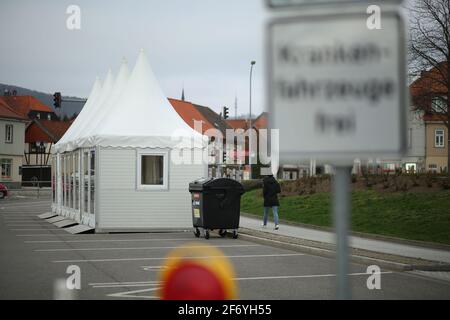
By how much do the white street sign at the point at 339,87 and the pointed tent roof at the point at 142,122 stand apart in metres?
19.9

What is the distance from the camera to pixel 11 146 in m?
79.4

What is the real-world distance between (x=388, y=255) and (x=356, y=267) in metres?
1.19

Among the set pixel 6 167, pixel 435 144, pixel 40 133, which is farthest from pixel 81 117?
pixel 40 133

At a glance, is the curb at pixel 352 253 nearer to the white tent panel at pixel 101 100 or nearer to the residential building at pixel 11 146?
the white tent panel at pixel 101 100

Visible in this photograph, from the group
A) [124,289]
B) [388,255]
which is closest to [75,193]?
[388,255]

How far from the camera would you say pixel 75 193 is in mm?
26516

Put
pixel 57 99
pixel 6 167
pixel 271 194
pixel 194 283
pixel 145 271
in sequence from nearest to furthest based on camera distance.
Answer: pixel 194 283
pixel 145 271
pixel 271 194
pixel 57 99
pixel 6 167

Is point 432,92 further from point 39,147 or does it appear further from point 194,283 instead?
→ point 39,147

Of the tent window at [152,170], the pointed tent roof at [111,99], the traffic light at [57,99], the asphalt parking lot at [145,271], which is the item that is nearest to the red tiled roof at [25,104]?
the traffic light at [57,99]

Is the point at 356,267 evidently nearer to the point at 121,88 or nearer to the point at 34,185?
the point at 121,88

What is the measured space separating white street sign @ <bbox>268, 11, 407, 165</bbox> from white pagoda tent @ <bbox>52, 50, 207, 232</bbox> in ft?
65.3

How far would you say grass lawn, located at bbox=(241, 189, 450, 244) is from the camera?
1967 centimetres

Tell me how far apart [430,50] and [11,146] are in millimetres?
54215

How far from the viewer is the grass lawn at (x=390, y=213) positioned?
64.5 feet
